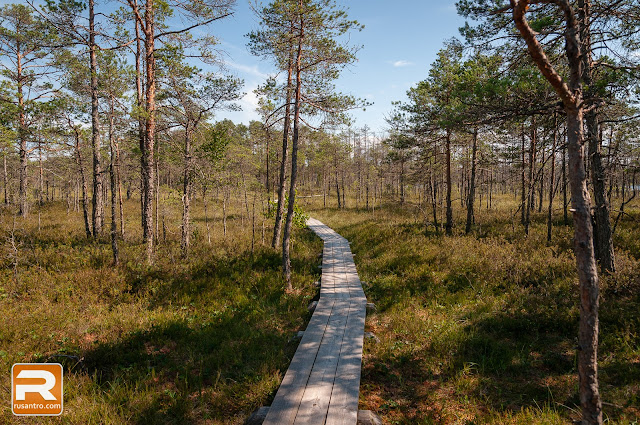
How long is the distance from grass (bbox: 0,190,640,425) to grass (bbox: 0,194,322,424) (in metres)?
0.03

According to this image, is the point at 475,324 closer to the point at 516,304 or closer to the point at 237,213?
the point at 516,304

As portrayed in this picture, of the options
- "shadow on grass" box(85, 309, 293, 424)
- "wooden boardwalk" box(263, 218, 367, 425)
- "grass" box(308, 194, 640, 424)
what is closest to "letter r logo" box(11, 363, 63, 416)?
"shadow on grass" box(85, 309, 293, 424)

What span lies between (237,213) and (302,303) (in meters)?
27.1

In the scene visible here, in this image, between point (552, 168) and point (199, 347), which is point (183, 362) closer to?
point (199, 347)

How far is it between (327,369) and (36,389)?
15.6 ft

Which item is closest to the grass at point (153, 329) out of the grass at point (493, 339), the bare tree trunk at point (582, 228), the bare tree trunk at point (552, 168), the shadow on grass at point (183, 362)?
the shadow on grass at point (183, 362)

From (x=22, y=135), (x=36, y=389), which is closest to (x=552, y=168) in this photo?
(x=36, y=389)

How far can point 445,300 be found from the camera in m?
8.23

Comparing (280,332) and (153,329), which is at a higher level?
(153,329)

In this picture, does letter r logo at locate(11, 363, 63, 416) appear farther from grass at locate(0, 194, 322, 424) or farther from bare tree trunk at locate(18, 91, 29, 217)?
bare tree trunk at locate(18, 91, 29, 217)

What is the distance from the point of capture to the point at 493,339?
621 centimetres

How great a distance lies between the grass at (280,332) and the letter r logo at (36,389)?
0.14m

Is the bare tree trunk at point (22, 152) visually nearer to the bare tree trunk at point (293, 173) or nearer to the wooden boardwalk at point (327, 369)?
the bare tree trunk at point (293, 173)

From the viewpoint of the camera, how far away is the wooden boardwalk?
4055mm
